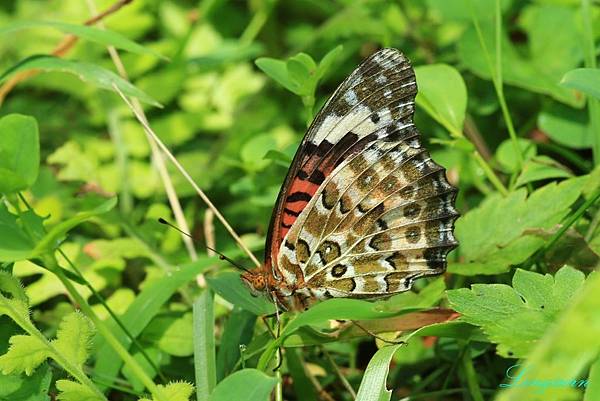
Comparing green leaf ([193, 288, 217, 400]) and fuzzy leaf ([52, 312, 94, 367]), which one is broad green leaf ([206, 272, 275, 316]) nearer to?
green leaf ([193, 288, 217, 400])

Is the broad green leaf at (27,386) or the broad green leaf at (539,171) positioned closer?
the broad green leaf at (27,386)

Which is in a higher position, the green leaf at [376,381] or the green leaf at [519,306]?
the green leaf at [519,306]

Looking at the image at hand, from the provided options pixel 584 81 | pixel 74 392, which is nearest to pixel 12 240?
pixel 74 392

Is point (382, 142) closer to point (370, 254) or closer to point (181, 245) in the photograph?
point (370, 254)

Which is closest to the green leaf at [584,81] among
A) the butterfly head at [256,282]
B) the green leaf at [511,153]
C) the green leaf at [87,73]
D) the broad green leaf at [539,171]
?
the broad green leaf at [539,171]

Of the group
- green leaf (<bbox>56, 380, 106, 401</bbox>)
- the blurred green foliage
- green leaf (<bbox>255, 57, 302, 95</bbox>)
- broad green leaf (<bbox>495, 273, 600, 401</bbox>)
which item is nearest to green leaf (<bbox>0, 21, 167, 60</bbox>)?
the blurred green foliage

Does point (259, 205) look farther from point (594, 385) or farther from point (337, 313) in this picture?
point (594, 385)

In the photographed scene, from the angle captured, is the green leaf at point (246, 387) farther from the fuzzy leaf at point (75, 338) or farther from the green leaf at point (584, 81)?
the green leaf at point (584, 81)
